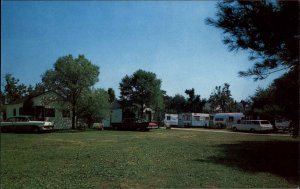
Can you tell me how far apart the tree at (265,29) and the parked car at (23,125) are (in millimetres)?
23315

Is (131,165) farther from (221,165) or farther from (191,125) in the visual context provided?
(191,125)

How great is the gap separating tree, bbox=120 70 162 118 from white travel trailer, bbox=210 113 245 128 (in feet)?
34.9

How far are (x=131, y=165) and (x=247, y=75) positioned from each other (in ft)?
19.9

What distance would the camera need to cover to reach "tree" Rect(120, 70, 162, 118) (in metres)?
51.0

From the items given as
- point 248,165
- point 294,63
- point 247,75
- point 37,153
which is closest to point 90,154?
point 37,153

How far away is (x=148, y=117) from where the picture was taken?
56.1 meters

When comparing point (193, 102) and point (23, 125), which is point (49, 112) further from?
point (193, 102)

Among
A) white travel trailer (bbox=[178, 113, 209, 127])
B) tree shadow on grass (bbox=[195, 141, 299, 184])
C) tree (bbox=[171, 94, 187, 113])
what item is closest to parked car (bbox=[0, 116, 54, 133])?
tree shadow on grass (bbox=[195, 141, 299, 184])

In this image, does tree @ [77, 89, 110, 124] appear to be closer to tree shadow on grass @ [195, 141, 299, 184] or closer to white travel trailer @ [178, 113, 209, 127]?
white travel trailer @ [178, 113, 209, 127]

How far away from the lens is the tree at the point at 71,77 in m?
36.4

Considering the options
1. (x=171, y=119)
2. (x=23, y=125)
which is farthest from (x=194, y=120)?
(x=23, y=125)

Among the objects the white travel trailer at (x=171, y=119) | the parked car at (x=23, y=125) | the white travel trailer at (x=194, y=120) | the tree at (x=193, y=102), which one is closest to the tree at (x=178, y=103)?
the tree at (x=193, y=102)

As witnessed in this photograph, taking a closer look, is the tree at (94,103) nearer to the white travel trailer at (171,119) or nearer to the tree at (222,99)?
the white travel trailer at (171,119)

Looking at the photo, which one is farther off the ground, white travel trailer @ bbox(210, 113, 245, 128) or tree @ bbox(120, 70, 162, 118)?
tree @ bbox(120, 70, 162, 118)
